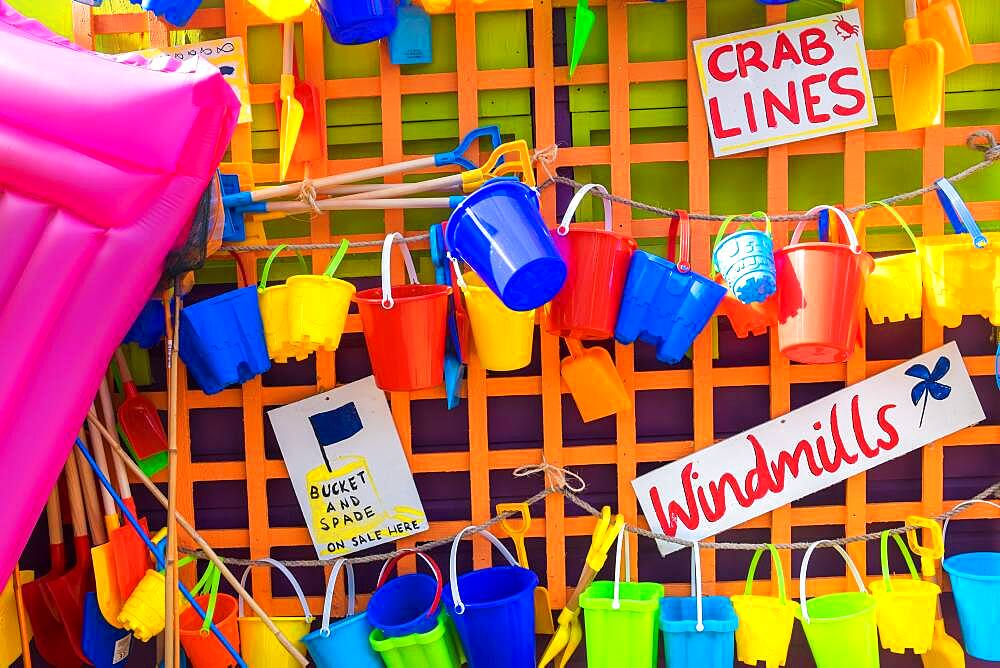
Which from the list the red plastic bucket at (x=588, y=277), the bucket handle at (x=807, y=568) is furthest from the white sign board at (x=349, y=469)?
the bucket handle at (x=807, y=568)

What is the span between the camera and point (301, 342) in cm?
195

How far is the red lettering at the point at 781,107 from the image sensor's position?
2.06 metres

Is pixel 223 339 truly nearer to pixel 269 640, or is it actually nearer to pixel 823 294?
pixel 269 640

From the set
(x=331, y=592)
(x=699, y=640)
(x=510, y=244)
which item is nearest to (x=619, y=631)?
(x=699, y=640)

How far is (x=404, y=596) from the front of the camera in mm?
2176

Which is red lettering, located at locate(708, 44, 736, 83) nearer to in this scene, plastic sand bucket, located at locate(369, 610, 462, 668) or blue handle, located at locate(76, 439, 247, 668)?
plastic sand bucket, located at locate(369, 610, 462, 668)

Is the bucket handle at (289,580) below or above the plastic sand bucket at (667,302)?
below

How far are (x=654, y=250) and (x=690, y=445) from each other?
1.61ft

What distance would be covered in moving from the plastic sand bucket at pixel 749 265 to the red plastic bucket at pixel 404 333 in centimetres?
59

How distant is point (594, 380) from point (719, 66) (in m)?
0.79

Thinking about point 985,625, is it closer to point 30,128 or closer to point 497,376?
point 497,376

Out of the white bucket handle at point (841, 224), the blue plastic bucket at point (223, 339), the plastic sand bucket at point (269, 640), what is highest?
the white bucket handle at point (841, 224)

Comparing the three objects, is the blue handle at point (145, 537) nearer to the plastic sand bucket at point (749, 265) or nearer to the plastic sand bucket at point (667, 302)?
the plastic sand bucket at point (667, 302)

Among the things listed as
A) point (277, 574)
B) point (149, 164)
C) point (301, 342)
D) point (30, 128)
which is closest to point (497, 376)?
point (301, 342)
